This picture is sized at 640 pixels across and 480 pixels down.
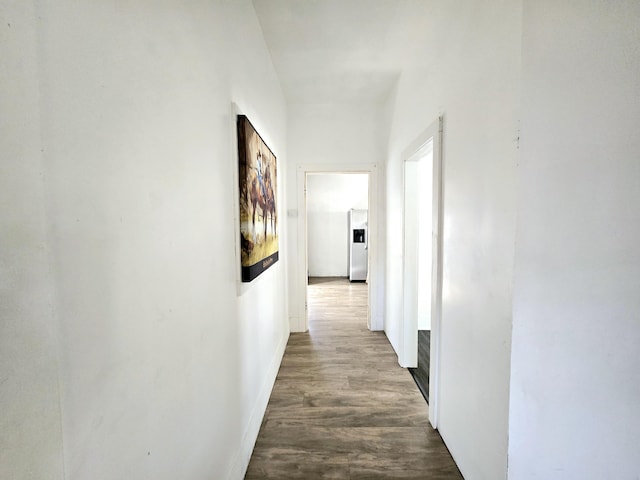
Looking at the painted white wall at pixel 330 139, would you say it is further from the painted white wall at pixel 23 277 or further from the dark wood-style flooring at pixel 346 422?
the painted white wall at pixel 23 277

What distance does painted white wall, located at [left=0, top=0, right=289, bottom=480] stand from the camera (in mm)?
418

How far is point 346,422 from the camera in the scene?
1.91 meters

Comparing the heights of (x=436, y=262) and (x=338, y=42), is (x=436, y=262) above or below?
below

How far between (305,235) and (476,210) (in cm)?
235

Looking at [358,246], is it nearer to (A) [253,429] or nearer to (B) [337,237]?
(B) [337,237]

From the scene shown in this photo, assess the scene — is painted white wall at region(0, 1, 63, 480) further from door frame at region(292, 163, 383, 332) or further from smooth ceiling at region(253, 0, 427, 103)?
door frame at region(292, 163, 383, 332)

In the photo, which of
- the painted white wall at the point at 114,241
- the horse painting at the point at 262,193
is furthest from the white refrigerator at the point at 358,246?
the painted white wall at the point at 114,241

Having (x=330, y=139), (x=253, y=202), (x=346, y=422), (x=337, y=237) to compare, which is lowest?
(x=346, y=422)

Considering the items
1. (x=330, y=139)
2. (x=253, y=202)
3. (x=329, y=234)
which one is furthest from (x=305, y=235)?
(x=329, y=234)

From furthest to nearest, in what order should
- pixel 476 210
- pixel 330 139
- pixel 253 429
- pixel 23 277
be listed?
pixel 330 139, pixel 253 429, pixel 476 210, pixel 23 277

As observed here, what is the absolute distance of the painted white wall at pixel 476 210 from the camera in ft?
3.68

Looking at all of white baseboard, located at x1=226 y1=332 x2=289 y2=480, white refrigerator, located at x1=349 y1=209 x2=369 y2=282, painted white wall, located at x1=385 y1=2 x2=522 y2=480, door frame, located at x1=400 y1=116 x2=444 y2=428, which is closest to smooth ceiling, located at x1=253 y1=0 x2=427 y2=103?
painted white wall, located at x1=385 y1=2 x2=522 y2=480

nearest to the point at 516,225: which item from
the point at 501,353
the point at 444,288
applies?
the point at 501,353

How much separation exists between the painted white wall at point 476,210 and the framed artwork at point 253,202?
3.73ft
